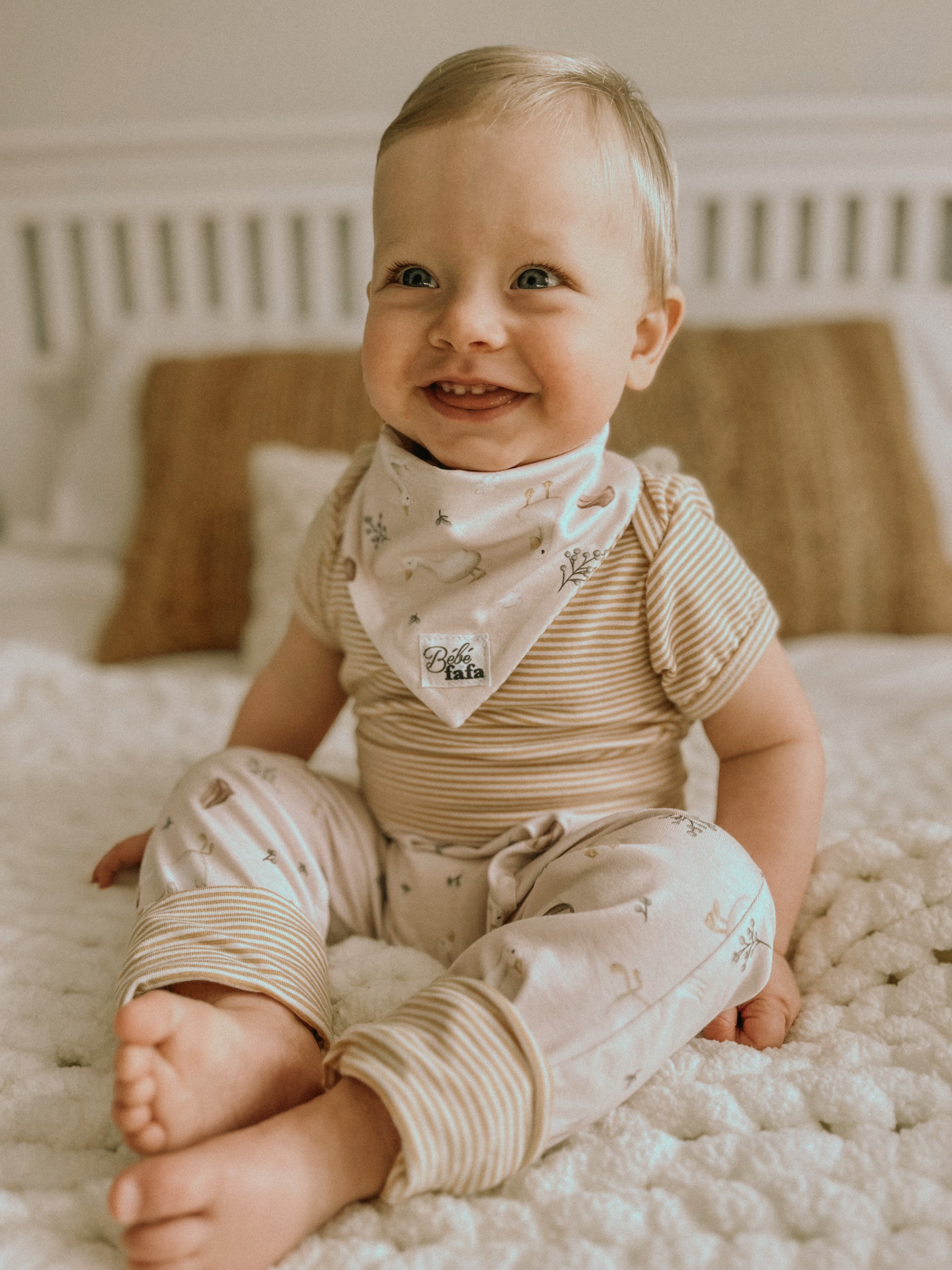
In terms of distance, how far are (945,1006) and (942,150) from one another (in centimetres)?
154

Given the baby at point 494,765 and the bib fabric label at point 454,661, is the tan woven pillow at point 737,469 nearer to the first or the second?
the baby at point 494,765

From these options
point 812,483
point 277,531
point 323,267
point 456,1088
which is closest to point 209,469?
point 277,531

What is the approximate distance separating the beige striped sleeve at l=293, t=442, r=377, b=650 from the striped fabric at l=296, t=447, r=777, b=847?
75 mm

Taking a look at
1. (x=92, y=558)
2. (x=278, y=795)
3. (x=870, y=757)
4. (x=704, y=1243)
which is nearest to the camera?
(x=704, y=1243)

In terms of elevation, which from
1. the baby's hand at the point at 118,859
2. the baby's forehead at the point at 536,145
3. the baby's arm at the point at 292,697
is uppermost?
the baby's forehead at the point at 536,145

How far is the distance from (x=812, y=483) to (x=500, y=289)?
2.64 ft

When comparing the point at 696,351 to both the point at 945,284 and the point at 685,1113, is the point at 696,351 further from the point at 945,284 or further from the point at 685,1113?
the point at 685,1113

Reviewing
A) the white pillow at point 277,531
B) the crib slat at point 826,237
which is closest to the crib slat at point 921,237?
the crib slat at point 826,237

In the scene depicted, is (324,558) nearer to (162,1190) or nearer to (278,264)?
(162,1190)

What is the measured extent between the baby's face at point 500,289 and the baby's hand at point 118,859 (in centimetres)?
38

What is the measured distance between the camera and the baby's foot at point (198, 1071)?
20.9 inches

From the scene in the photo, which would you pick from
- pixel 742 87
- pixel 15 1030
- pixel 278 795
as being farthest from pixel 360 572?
pixel 742 87

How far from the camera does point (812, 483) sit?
1.41 m

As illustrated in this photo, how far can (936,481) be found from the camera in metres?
1.57
